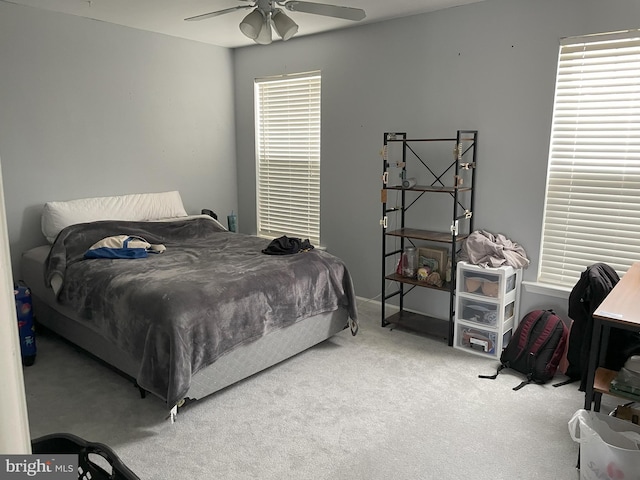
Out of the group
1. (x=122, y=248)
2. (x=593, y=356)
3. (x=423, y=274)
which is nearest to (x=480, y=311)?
(x=423, y=274)

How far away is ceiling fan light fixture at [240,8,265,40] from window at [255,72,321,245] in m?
1.69

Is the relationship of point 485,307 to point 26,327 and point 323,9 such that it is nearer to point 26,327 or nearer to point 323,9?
point 323,9

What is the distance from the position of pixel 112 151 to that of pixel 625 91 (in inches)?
164

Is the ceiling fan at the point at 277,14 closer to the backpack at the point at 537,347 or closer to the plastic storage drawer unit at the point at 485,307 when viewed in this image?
the plastic storage drawer unit at the point at 485,307

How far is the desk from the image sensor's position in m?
2.13

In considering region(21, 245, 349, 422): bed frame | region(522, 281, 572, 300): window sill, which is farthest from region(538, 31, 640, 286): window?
region(21, 245, 349, 422): bed frame

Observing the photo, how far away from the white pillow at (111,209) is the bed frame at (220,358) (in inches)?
9.5

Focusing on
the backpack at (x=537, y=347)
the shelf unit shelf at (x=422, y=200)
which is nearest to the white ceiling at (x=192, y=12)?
the shelf unit shelf at (x=422, y=200)

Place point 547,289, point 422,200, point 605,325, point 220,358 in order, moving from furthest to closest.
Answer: point 422,200 → point 547,289 → point 220,358 → point 605,325

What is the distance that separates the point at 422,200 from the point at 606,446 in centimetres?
251

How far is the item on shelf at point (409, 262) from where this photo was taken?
161 inches

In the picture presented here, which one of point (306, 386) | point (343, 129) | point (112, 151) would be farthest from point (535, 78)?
point (112, 151)

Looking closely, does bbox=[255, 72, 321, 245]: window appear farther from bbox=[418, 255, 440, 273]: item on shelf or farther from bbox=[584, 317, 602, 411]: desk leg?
bbox=[584, 317, 602, 411]: desk leg

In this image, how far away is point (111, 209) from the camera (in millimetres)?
4336
